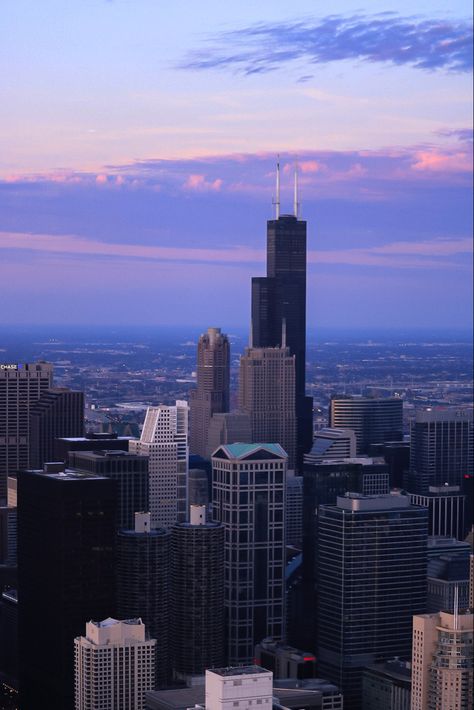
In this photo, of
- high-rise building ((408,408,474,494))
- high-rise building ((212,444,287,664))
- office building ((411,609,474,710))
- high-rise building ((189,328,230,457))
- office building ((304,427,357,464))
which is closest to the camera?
office building ((411,609,474,710))

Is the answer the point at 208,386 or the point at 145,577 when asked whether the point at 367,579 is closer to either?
the point at 145,577

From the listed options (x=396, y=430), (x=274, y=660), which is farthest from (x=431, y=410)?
(x=274, y=660)

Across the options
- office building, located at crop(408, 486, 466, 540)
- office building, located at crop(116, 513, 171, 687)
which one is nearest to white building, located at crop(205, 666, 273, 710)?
office building, located at crop(116, 513, 171, 687)

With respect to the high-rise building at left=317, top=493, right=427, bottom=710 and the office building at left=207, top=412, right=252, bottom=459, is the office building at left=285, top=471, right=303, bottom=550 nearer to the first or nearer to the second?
the high-rise building at left=317, top=493, right=427, bottom=710

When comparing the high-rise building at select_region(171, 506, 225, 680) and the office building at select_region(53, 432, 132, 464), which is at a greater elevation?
the office building at select_region(53, 432, 132, 464)

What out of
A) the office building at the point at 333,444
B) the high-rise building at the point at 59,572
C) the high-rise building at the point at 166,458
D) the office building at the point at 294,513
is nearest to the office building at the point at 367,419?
the office building at the point at 333,444

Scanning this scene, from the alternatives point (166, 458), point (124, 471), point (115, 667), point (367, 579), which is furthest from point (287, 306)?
point (115, 667)
